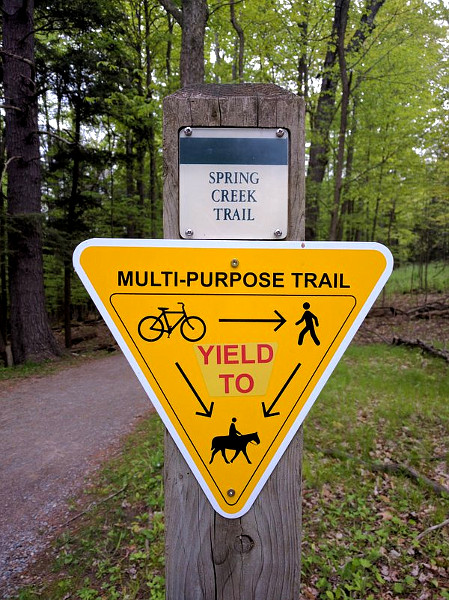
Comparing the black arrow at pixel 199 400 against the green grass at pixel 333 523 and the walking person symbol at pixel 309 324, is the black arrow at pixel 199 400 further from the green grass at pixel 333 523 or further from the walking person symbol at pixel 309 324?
the green grass at pixel 333 523

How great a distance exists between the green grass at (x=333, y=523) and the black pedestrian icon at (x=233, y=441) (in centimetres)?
218

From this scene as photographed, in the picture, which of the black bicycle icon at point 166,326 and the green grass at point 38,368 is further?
the green grass at point 38,368

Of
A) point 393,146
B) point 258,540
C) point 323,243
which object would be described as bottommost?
point 258,540

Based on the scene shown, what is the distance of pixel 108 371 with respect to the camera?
30.8 feet

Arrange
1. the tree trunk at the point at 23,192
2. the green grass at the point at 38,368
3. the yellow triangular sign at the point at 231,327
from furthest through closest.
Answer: the tree trunk at the point at 23,192
the green grass at the point at 38,368
the yellow triangular sign at the point at 231,327

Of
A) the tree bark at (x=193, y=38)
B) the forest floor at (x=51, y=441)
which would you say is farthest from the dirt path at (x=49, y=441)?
the tree bark at (x=193, y=38)

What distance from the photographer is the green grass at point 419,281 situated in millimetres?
19303

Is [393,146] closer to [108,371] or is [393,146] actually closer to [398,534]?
[108,371]

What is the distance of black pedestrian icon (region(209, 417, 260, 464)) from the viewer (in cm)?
117

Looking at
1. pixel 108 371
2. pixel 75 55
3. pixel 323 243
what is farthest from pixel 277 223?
pixel 75 55

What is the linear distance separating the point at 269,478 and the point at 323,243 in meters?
0.75

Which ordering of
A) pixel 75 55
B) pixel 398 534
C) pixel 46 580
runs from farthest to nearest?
pixel 75 55, pixel 398 534, pixel 46 580

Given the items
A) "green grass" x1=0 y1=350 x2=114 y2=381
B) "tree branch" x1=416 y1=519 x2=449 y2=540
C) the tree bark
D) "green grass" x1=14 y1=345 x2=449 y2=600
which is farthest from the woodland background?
"tree branch" x1=416 y1=519 x2=449 y2=540

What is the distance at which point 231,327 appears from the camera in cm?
117
